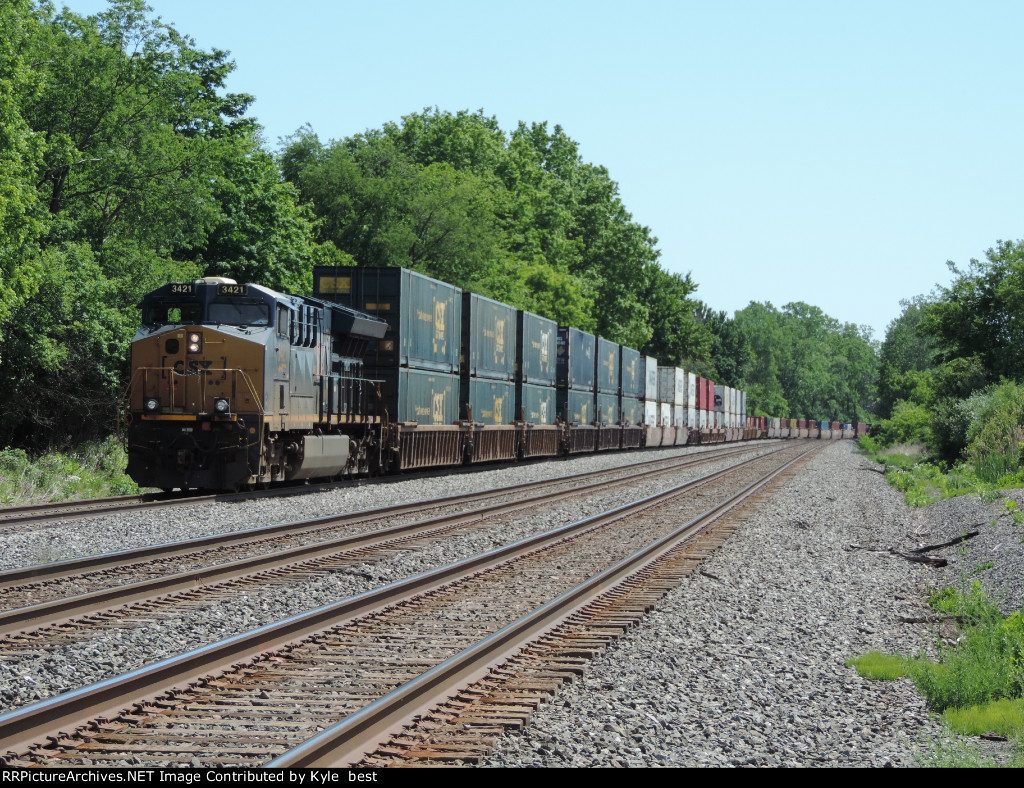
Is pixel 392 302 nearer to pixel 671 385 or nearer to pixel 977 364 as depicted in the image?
pixel 977 364

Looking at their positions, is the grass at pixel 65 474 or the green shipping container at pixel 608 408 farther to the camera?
the green shipping container at pixel 608 408

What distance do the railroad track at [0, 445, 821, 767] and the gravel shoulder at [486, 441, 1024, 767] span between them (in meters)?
0.37

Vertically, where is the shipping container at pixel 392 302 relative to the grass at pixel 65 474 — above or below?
above

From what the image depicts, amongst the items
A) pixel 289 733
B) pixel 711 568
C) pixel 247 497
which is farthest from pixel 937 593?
pixel 247 497

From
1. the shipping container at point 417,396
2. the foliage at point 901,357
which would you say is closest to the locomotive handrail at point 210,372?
the shipping container at point 417,396

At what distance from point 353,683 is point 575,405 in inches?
1230

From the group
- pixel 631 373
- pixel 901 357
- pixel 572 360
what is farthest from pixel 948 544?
pixel 901 357

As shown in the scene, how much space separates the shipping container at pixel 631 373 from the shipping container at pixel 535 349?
10176mm

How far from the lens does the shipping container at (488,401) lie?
89.5ft

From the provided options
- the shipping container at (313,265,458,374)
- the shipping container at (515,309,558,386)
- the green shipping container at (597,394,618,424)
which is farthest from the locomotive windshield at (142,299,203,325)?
the green shipping container at (597,394,618,424)

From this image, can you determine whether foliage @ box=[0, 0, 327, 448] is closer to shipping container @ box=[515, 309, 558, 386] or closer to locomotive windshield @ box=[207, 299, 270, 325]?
locomotive windshield @ box=[207, 299, 270, 325]

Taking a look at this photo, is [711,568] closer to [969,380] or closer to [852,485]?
[852,485]

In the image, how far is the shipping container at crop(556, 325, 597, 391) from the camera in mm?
36781

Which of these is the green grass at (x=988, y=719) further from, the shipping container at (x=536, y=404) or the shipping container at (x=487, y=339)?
the shipping container at (x=536, y=404)
